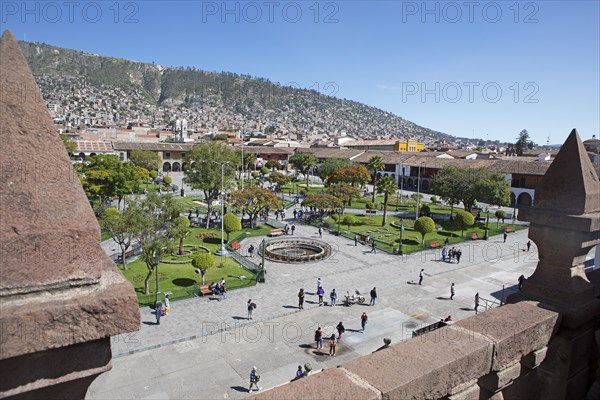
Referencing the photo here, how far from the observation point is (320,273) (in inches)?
910

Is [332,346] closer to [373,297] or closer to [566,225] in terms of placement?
[373,297]

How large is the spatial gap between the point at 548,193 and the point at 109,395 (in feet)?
39.6

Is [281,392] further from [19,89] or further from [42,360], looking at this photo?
[19,89]

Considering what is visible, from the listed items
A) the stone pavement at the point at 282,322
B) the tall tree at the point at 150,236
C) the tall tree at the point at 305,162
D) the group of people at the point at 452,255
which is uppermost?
the tall tree at the point at 305,162

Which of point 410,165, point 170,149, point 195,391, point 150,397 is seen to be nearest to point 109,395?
point 150,397

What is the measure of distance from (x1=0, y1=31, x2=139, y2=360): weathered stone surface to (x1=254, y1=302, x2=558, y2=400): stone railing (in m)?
1.07

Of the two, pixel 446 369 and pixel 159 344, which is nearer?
pixel 446 369

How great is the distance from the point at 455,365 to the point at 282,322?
47.9 ft

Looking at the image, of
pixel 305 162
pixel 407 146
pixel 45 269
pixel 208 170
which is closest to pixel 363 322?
pixel 45 269

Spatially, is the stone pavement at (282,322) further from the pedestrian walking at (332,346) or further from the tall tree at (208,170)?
the tall tree at (208,170)

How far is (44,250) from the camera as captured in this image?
1.84 metres

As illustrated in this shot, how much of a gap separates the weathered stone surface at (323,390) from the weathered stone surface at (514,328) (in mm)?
1360

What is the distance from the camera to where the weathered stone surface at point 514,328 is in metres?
3.29

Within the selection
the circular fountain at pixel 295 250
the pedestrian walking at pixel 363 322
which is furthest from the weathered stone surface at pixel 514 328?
the circular fountain at pixel 295 250
